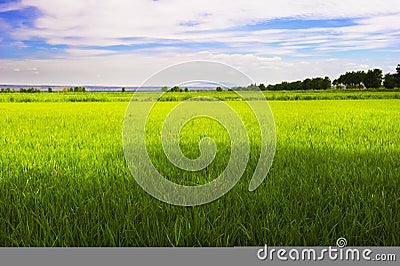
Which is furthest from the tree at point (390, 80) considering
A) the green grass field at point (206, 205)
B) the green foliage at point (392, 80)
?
the green grass field at point (206, 205)

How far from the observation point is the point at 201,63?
116 inches

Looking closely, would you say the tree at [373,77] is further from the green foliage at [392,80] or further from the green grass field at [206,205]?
the green grass field at [206,205]

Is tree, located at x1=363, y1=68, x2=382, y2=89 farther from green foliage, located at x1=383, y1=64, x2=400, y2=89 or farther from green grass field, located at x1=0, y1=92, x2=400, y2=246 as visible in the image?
green grass field, located at x1=0, y1=92, x2=400, y2=246

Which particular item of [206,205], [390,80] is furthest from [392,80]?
[206,205]

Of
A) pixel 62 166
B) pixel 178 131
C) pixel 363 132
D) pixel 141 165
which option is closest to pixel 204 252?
pixel 141 165

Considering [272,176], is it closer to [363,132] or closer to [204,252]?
[204,252]

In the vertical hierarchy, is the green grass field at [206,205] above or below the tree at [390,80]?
below

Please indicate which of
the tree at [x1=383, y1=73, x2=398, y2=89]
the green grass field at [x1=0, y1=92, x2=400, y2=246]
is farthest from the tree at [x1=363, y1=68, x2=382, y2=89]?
the green grass field at [x1=0, y1=92, x2=400, y2=246]

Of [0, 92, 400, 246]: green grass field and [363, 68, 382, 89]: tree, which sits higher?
[363, 68, 382, 89]: tree

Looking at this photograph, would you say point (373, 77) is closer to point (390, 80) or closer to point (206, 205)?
point (390, 80)

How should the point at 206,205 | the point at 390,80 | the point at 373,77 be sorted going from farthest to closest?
the point at 390,80 < the point at 373,77 < the point at 206,205

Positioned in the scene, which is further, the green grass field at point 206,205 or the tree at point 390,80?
the tree at point 390,80

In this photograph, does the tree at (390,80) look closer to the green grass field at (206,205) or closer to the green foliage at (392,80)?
the green foliage at (392,80)

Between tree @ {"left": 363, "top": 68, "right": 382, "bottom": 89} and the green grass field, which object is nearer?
the green grass field
